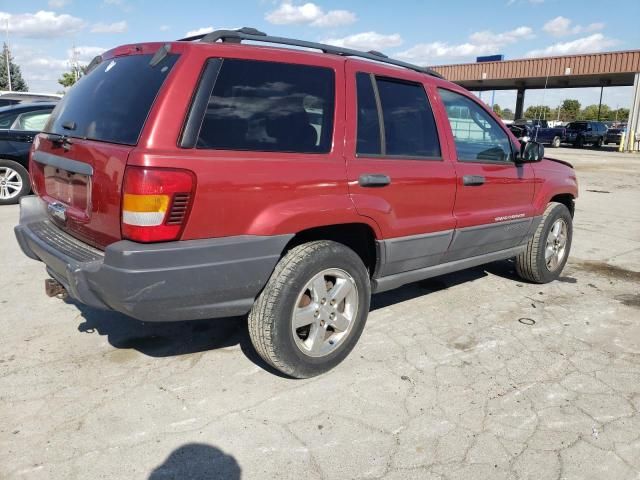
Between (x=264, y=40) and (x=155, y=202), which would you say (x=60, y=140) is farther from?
(x=264, y=40)

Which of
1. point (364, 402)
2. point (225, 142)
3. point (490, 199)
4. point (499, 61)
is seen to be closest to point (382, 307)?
point (490, 199)

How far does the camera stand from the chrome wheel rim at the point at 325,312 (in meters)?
2.98

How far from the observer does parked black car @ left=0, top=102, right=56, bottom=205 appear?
789 centimetres

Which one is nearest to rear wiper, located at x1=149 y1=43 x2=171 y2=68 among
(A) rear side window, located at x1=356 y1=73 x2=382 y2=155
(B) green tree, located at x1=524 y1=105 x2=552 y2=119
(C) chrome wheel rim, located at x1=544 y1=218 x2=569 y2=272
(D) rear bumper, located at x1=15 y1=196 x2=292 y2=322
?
(D) rear bumper, located at x1=15 y1=196 x2=292 y2=322

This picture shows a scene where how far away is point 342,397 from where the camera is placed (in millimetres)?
2926

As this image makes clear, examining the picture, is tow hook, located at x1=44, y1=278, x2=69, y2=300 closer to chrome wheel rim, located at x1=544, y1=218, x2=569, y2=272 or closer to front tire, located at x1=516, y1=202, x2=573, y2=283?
front tire, located at x1=516, y1=202, x2=573, y2=283

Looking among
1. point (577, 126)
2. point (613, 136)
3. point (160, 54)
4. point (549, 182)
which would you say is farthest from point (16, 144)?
point (613, 136)

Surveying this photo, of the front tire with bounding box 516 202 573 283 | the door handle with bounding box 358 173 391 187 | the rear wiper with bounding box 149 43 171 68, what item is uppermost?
the rear wiper with bounding box 149 43 171 68

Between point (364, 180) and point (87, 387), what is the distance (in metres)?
1.97

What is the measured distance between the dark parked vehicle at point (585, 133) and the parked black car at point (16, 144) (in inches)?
1296

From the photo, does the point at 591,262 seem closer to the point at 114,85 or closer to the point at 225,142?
the point at 225,142

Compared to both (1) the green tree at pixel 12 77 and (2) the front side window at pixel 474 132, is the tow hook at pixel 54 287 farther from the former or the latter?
(1) the green tree at pixel 12 77

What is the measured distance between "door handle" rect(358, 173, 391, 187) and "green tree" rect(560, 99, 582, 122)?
103 metres

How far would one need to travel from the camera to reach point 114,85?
9.57 ft
